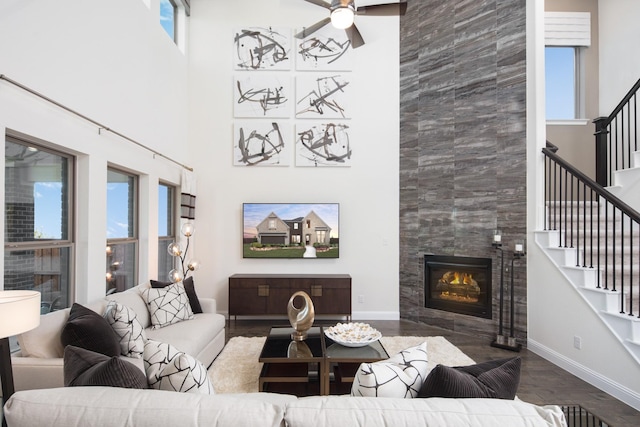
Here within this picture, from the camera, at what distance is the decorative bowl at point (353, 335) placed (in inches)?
110

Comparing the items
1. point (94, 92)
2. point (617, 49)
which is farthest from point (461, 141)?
point (94, 92)

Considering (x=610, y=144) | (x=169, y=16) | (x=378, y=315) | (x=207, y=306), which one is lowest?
(x=378, y=315)

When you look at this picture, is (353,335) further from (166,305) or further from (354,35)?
(354,35)

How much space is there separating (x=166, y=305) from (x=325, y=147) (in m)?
3.12

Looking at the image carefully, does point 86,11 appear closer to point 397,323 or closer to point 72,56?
point 72,56

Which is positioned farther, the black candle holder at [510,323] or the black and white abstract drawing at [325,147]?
the black and white abstract drawing at [325,147]

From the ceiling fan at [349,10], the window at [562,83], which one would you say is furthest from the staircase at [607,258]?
the ceiling fan at [349,10]

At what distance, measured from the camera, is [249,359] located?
3.42m

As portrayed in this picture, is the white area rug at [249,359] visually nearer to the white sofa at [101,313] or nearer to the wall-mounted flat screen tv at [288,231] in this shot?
the white sofa at [101,313]

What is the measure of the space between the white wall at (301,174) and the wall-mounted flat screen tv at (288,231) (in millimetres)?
125

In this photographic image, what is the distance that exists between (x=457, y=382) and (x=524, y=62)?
413cm

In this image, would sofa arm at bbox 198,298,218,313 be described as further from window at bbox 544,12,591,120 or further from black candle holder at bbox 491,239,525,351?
window at bbox 544,12,591,120

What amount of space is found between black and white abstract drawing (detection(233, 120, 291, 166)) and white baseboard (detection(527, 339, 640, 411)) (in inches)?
157

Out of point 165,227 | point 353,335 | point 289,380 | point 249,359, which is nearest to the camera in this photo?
point 289,380
